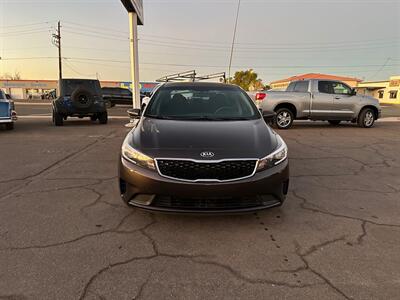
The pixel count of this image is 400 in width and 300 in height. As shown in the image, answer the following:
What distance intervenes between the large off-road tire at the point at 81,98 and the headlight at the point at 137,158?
9232 millimetres

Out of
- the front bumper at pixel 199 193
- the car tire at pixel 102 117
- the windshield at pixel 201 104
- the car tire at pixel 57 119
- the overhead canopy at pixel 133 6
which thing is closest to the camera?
the front bumper at pixel 199 193

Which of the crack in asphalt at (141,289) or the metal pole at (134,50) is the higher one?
the metal pole at (134,50)

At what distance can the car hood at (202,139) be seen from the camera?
3031mm

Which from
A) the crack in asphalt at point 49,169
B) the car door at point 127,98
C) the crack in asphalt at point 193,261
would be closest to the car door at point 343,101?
the crack in asphalt at point 49,169

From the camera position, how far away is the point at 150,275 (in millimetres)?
2426

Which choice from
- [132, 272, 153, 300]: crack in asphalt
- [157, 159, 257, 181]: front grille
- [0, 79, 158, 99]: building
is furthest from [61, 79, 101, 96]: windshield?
[0, 79, 158, 99]: building

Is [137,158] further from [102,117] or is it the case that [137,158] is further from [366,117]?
[366,117]

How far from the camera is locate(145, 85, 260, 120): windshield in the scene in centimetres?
414

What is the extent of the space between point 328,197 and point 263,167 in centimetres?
174

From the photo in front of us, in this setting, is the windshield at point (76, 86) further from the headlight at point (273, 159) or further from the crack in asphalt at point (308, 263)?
the crack in asphalt at point (308, 263)

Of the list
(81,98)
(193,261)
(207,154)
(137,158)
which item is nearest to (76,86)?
(81,98)

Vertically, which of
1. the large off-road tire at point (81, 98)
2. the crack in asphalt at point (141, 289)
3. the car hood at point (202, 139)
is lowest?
the crack in asphalt at point (141, 289)

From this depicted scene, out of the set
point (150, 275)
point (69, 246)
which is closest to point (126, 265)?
point (150, 275)

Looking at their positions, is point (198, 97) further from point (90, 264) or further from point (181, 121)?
point (90, 264)
